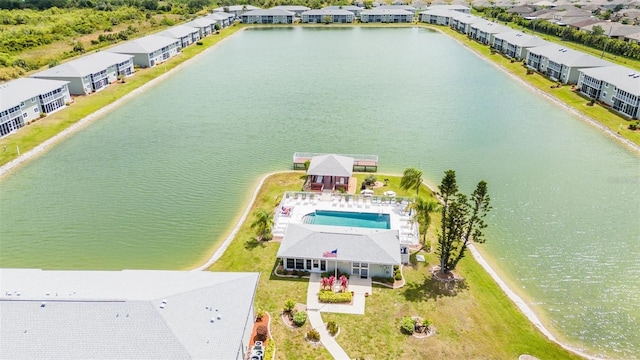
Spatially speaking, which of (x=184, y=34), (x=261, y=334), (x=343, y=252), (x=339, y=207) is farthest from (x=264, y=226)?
(x=184, y=34)

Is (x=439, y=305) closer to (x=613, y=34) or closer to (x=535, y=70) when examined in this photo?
(x=535, y=70)

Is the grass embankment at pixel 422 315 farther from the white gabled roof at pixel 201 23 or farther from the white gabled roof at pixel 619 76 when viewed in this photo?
the white gabled roof at pixel 201 23

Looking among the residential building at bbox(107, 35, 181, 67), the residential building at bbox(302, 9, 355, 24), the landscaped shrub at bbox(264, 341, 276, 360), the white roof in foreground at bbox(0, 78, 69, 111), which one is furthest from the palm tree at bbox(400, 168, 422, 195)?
the residential building at bbox(302, 9, 355, 24)

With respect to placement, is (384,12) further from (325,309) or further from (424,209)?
(325,309)

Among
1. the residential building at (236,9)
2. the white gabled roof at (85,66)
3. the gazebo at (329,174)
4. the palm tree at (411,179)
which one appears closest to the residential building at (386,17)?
the residential building at (236,9)

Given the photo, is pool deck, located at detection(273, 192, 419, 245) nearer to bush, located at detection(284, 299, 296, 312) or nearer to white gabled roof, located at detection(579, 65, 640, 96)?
bush, located at detection(284, 299, 296, 312)

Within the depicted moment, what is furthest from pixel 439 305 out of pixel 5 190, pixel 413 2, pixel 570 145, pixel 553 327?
pixel 413 2
